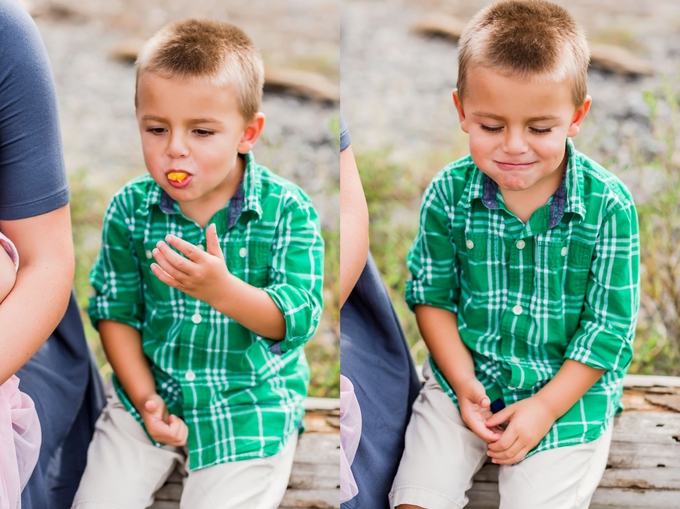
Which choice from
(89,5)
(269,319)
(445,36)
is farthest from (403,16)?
(269,319)

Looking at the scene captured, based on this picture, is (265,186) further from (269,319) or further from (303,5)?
(303,5)

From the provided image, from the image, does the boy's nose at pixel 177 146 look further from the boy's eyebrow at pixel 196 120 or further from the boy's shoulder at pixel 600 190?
the boy's shoulder at pixel 600 190

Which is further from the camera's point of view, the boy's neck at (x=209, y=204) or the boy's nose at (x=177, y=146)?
the boy's neck at (x=209, y=204)

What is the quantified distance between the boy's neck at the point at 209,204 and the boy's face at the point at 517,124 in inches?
18.9

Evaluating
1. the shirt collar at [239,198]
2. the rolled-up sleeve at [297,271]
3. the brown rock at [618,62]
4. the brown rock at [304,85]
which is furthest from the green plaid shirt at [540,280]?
the brown rock at [618,62]

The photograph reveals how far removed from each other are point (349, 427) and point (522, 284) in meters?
0.45

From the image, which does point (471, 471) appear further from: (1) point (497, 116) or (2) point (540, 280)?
(1) point (497, 116)

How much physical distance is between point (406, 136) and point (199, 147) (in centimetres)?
171

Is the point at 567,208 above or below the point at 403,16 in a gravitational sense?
below

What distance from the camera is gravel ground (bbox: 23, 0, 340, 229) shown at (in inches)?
114

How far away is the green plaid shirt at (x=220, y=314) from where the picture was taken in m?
1.54

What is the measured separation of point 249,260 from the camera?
157 cm

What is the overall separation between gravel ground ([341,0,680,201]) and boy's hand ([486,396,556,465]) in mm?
1270

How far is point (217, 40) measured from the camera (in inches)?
59.8
